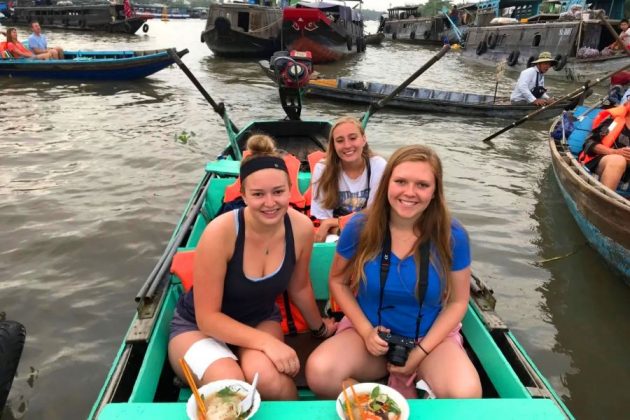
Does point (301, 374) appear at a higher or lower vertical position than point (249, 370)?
lower

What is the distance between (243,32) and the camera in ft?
74.4

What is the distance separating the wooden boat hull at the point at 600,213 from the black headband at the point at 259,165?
378 centimetres

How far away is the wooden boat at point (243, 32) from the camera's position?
2277 cm

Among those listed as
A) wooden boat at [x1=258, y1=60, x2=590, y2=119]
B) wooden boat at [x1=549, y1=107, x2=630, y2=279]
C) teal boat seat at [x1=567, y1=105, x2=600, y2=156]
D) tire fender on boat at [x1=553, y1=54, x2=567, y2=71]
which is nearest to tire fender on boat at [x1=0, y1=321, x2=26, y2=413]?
wooden boat at [x1=549, y1=107, x2=630, y2=279]

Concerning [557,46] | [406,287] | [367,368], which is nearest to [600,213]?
[406,287]

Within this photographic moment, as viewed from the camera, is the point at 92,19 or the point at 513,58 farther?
the point at 92,19

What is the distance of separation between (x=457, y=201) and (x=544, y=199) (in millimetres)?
1518

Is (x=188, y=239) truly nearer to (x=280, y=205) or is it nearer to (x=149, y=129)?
(x=280, y=205)

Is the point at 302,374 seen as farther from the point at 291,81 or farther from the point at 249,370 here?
the point at 291,81

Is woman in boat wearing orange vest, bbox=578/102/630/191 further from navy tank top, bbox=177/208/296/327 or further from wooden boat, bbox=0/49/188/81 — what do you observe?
wooden boat, bbox=0/49/188/81

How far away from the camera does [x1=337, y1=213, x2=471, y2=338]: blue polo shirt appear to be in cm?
236

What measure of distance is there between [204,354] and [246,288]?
15.5 inches

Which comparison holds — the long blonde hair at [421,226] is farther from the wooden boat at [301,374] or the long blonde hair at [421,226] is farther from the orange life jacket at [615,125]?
the orange life jacket at [615,125]

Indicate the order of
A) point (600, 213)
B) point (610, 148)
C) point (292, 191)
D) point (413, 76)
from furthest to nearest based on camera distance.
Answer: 1. point (413, 76)
2. point (610, 148)
3. point (600, 213)
4. point (292, 191)
